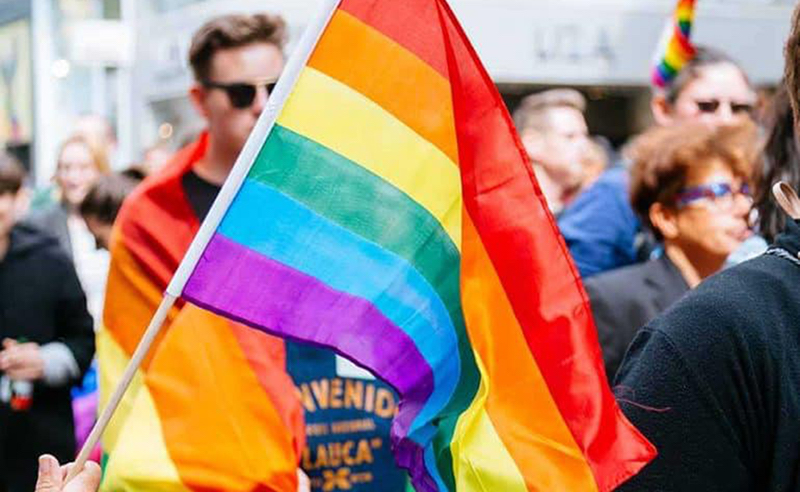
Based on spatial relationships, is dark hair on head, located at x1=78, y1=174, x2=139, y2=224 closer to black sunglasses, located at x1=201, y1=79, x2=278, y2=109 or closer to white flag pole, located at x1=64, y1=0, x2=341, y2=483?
black sunglasses, located at x1=201, y1=79, x2=278, y2=109

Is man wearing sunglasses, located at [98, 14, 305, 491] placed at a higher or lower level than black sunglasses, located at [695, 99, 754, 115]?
lower

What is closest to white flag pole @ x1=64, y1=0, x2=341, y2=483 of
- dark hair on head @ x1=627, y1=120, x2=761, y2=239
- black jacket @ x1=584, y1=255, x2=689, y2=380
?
black jacket @ x1=584, y1=255, x2=689, y2=380

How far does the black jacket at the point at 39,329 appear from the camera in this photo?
5.22 metres

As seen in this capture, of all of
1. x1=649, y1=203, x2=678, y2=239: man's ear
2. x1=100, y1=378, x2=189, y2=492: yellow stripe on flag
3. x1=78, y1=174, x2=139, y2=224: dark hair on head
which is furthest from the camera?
x1=78, y1=174, x2=139, y2=224: dark hair on head

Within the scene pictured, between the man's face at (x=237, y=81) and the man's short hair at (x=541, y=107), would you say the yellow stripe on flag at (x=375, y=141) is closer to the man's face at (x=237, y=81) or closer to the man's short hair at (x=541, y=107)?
the man's face at (x=237, y=81)

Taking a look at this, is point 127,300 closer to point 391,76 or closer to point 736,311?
point 391,76

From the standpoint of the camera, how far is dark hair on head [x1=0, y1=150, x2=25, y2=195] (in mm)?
5431

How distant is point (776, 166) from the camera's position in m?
Result: 3.18

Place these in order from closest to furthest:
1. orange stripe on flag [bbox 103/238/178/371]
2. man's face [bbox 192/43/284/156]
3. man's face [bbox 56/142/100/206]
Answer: orange stripe on flag [bbox 103/238/178/371] → man's face [bbox 192/43/284/156] → man's face [bbox 56/142/100/206]

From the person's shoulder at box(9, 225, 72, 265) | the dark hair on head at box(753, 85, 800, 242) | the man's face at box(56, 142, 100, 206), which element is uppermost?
the dark hair on head at box(753, 85, 800, 242)

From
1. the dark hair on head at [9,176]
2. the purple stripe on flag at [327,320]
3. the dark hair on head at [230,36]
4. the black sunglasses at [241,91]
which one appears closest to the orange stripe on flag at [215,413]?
the purple stripe on flag at [327,320]

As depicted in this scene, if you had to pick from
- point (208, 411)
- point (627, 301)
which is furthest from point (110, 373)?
point (627, 301)

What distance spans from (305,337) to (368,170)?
0.28 metres

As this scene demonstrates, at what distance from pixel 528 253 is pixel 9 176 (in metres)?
3.60
